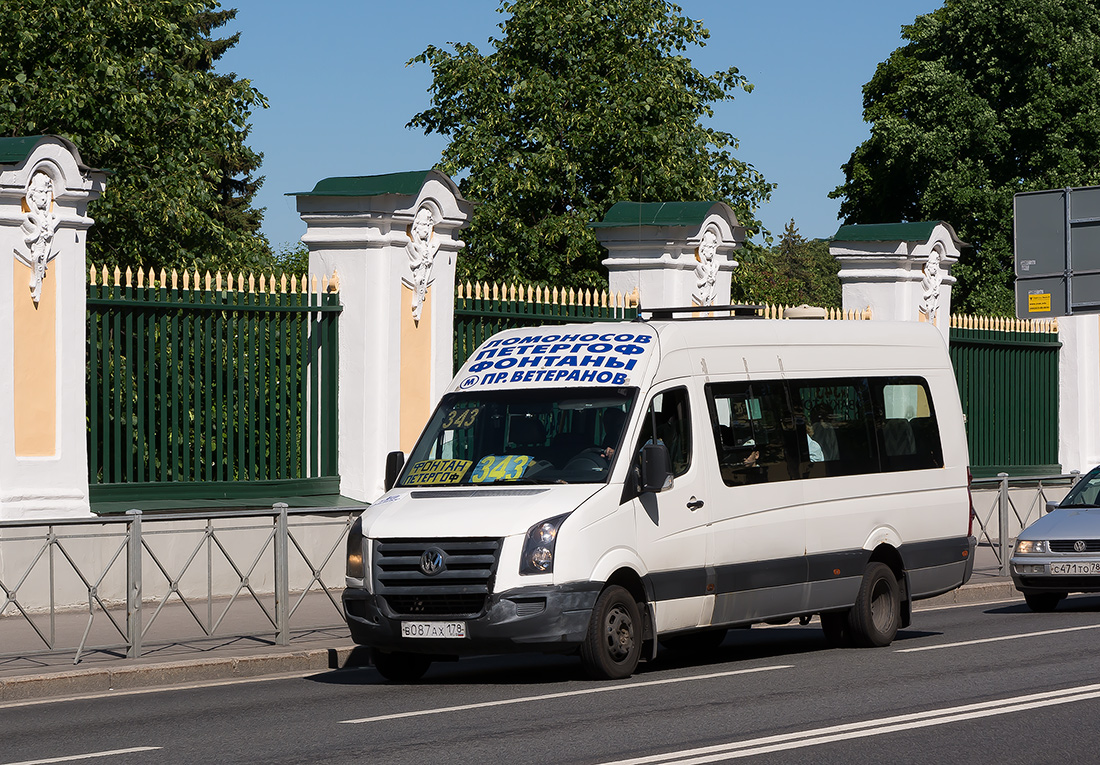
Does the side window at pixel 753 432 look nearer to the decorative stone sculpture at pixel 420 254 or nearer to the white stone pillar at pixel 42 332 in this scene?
the decorative stone sculpture at pixel 420 254

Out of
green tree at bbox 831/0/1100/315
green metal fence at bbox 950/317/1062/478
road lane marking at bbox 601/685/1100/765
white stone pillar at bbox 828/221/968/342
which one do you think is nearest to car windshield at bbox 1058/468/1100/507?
white stone pillar at bbox 828/221/968/342

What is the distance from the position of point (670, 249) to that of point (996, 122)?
27.0m

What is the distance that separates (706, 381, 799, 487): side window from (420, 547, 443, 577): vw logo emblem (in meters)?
2.41

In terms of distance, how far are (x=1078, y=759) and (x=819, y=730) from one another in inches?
53.6

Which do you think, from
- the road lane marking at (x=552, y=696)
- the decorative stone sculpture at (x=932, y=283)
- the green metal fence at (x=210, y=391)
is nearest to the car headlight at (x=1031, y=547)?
the road lane marking at (x=552, y=696)

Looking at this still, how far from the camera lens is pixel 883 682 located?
10852mm

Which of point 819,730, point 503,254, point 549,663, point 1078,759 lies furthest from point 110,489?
point 503,254

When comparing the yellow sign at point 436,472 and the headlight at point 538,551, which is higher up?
the yellow sign at point 436,472

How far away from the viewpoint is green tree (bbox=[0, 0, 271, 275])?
24844 millimetres

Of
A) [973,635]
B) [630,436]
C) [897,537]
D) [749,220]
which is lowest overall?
[973,635]

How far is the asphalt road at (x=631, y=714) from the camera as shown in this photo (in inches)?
326

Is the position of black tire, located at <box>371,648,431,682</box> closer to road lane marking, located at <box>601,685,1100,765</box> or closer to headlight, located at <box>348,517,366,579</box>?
headlight, located at <box>348,517,366,579</box>

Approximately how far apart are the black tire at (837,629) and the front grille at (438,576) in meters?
3.67

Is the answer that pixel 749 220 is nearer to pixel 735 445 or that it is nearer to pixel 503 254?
pixel 503 254
